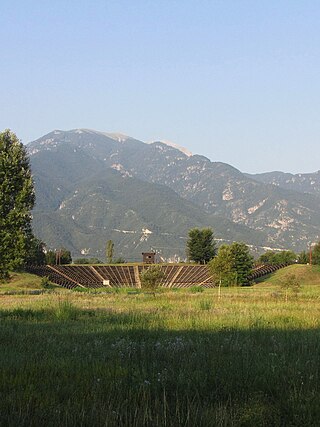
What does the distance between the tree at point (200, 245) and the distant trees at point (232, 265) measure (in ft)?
102

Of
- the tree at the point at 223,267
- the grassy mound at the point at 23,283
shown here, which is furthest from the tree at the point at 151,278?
the tree at the point at 223,267

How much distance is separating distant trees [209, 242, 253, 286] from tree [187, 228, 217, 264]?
102ft

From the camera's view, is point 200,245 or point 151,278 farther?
point 200,245

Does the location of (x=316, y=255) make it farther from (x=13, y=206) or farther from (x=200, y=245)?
(x=13, y=206)

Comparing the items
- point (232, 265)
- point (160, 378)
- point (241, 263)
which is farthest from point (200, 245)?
point (160, 378)

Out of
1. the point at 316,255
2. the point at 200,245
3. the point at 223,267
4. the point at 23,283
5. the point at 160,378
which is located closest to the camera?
the point at 160,378

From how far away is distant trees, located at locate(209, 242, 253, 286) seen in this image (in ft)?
263

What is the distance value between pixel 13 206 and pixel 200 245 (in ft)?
278

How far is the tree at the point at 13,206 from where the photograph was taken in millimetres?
47875

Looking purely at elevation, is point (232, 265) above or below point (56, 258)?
below

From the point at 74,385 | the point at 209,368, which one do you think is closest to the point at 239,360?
the point at 209,368

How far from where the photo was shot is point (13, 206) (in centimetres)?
4903

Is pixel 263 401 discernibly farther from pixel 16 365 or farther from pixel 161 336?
pixel 161 336

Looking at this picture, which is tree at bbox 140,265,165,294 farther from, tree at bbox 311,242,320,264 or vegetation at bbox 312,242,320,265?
tree at bbox 311,242,320,264
